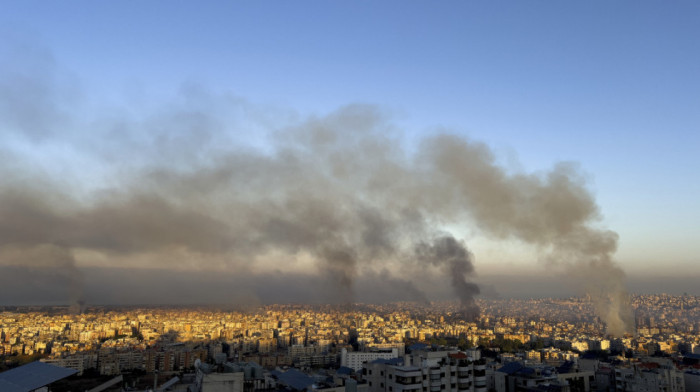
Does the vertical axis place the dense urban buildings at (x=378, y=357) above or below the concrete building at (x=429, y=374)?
below

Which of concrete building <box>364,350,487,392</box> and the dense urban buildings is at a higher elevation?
concrete building <box>364,350,487,392</box>

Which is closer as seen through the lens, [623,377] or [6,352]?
[623,377]

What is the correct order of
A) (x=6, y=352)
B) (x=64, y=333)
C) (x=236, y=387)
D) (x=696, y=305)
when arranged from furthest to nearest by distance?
(x=696, y=305), (x=64, y=333), (x=6, y=352), (x=236, y=387)

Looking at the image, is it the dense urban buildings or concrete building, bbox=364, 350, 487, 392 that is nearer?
concrete building, bbox=364, 350, 487, 392

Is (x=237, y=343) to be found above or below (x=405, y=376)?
below

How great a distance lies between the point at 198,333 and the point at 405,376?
45371mm

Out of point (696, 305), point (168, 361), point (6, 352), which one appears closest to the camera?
point (168, 361)

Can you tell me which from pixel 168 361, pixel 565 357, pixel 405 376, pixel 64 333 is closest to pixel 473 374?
pixel 405 376

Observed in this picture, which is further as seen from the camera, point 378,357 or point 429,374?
point 378,357

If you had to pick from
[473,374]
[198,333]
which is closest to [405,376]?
[473,374]

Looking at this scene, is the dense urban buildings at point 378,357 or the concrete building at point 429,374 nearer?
the concrete building at point 429,374

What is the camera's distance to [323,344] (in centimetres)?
4409

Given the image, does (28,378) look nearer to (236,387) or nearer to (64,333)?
(236,387)

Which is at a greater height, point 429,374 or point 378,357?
point 429,374
